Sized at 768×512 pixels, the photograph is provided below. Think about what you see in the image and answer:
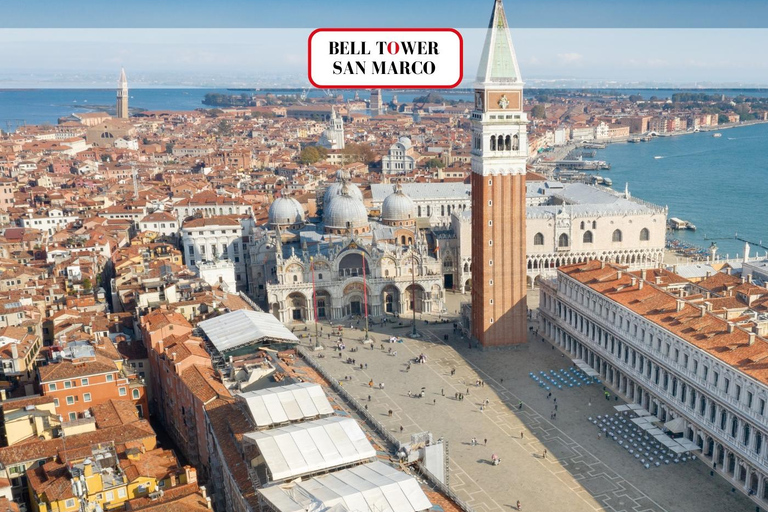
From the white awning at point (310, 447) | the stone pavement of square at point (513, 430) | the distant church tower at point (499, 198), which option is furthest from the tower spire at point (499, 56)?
the white awning at point (310, 447)

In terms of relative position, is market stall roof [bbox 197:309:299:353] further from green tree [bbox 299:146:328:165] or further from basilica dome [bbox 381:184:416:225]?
green tree [bbox 299:146:328:165]

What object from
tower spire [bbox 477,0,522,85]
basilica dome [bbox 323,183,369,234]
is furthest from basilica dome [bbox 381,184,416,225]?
tower spire [bbox 477,0,522,85]

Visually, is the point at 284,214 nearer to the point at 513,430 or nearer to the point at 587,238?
the point at 587,238

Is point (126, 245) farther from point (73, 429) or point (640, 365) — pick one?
point (640, 365)

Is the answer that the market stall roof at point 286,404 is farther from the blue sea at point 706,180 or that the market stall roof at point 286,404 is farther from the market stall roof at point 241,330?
the blue sea at point 706,180

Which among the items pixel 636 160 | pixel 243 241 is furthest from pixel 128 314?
pixel 636 160

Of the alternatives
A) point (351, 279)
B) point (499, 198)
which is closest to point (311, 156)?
point (351, 279)

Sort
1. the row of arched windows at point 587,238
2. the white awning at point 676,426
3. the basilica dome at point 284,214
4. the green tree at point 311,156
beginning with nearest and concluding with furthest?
1. the white awning at point 676,426
2. the row of arched windows at point 587,238
3. the basilica dome at point 284,214
4. the green tree at point 311,156
